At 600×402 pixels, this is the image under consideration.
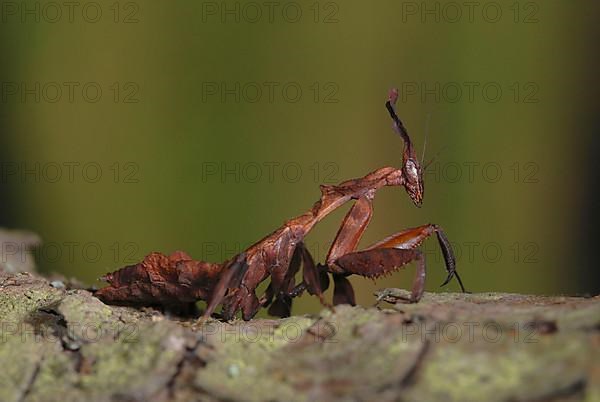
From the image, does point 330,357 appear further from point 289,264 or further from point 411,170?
point 411,170

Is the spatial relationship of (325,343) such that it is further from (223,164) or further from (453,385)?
(223,164)

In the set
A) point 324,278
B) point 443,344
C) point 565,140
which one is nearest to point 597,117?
point 565,140

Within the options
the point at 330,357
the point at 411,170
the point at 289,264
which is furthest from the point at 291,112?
the point at 330,357

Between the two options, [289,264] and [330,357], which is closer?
[330,357]

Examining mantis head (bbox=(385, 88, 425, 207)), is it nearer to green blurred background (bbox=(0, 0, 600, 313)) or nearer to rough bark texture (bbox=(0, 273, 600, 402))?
green blurred background (bbox=(0, 0, 600, 313))

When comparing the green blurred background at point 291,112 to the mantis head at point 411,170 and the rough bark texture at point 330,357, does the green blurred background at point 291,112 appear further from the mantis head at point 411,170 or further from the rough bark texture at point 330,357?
the rough bark texture at point 330,357

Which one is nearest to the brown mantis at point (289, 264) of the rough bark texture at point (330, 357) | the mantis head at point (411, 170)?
the mantis head at point (411, 170)

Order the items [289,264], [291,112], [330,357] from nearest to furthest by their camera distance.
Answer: [330,357], [289,264], [291,112]
